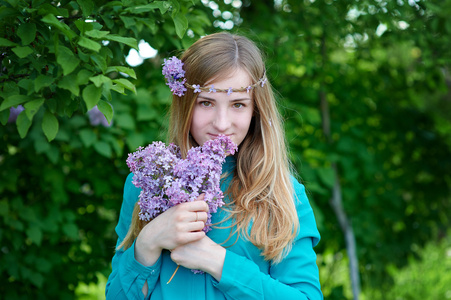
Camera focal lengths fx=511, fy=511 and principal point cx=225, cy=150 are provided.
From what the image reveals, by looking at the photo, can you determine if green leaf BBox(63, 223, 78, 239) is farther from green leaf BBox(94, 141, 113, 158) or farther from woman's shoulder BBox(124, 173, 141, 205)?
woman's shoulder BBox(124, 173, 141, 205)

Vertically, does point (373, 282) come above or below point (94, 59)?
below

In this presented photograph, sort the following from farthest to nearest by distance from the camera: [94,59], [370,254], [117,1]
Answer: [370,254], [117,1], [94,59]

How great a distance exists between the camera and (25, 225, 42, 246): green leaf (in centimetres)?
296

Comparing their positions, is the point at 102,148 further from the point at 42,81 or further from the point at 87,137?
the point at 42,81

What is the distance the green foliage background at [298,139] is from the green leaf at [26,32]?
133 mm

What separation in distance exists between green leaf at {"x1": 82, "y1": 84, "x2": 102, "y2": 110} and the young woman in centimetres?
40

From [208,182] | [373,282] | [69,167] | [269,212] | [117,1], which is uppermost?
[117,1]

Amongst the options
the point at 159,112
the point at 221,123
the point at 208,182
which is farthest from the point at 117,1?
the point at 159,112

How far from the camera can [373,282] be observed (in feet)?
13.8

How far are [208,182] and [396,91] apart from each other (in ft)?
10.1

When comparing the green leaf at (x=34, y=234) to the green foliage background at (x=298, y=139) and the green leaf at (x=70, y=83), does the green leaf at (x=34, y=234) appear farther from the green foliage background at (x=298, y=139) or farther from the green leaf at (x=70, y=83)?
the green leaf at (x=70, y=83)

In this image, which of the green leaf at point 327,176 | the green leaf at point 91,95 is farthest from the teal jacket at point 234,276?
the green leaf at point 327,176

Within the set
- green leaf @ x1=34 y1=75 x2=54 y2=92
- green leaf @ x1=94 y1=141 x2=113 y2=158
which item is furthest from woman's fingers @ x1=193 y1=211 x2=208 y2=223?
green leaf @ x1=94 y1=141 x2=113 y2=158

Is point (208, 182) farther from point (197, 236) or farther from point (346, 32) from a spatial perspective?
point (346, 32)
